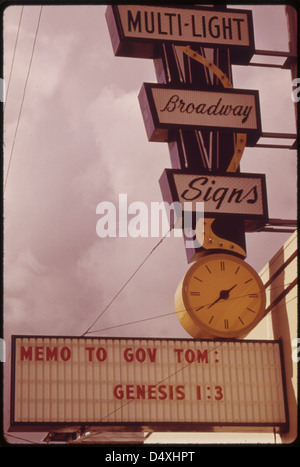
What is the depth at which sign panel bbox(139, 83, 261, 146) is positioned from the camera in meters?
19.4

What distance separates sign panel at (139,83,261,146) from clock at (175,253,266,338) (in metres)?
2.88

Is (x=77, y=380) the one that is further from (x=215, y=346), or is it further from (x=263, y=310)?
(x=263, y=310)

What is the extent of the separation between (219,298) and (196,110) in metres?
4.07

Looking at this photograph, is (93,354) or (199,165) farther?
(199,165)

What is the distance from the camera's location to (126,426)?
17.2m

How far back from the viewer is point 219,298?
18.2 m

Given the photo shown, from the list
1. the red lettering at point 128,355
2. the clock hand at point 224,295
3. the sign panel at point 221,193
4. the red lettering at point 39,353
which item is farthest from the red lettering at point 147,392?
the sign panel at point 221,193

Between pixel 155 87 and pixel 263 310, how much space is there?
5126 millimetres

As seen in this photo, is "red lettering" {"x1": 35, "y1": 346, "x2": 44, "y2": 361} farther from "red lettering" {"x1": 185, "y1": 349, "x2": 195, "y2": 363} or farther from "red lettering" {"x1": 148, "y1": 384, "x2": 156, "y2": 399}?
"red lettering" {"x1": 185, "y1": 349, "x2": 195, "y2": 363}

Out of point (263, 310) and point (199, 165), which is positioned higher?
point (199, 165)

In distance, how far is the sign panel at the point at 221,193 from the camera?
1884 cm

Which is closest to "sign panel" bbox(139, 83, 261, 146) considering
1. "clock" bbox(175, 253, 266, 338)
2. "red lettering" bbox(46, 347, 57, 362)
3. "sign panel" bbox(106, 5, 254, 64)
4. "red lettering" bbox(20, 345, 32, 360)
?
"sign panel" bbox(106, 5, 254, 64)
